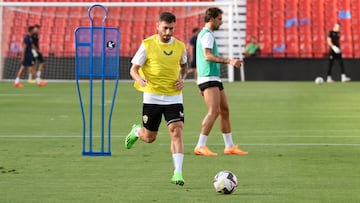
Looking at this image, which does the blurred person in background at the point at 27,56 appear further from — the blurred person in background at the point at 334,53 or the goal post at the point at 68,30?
the blurred person in background at the point at 334,53

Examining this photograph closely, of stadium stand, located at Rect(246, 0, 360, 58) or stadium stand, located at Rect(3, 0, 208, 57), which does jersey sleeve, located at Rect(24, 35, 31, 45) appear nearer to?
stadium stand, located at Rect(3, 0, 208, 57)

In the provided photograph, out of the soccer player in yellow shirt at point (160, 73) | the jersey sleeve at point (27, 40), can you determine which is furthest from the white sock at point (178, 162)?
the jersey sleeve at point (27, 40)

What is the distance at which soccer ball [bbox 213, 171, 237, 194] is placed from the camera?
33.6ft

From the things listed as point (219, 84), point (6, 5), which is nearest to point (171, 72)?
point (219, 84)

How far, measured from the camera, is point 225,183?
33.6 feet

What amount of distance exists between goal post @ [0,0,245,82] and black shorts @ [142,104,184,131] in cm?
2664

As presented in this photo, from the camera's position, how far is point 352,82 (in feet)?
130

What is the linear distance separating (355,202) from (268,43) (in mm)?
35002

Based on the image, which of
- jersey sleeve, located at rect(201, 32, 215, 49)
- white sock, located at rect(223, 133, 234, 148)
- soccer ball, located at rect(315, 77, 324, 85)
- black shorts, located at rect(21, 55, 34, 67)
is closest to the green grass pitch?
white sock, located at rect(223, 133, 234, 148)

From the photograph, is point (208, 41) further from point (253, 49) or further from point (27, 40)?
point (253, 49)

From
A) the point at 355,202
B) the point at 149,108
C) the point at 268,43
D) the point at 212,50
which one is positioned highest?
the point at 268,43

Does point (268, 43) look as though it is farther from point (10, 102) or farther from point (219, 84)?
point (219, 84)

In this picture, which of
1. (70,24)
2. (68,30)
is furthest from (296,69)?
(70,24)

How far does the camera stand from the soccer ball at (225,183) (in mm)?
10235
